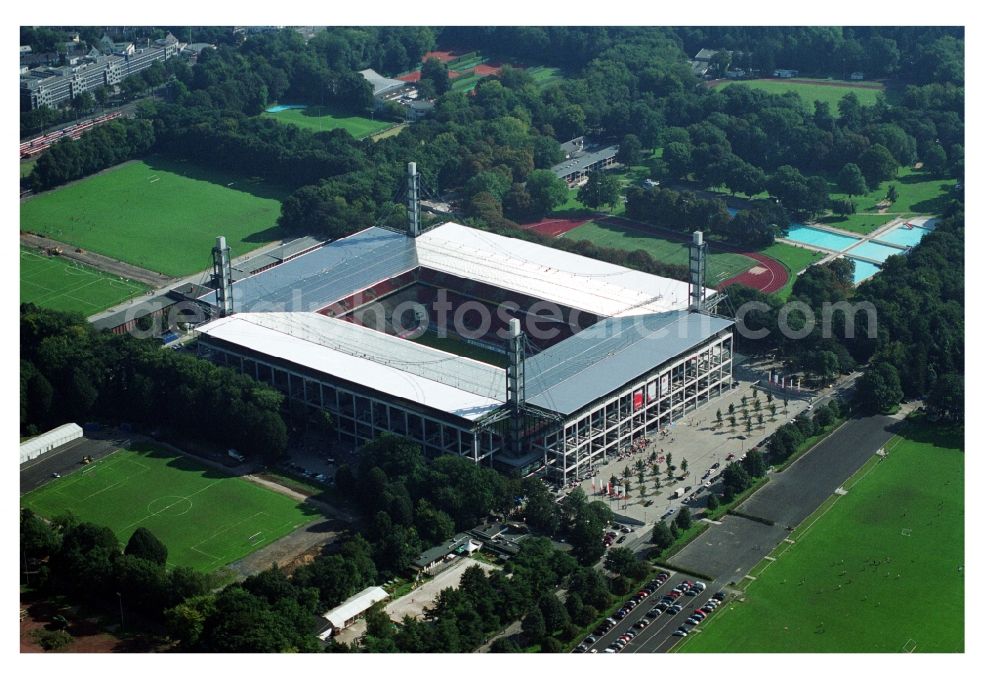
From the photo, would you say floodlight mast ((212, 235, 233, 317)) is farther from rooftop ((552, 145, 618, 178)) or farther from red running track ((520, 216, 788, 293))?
rooftop ((552, 145, 618, 178))

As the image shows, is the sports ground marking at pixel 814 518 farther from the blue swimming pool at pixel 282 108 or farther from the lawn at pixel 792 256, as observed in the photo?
the blue swimming pool at pixel 282 108

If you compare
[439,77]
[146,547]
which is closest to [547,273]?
[146,547]

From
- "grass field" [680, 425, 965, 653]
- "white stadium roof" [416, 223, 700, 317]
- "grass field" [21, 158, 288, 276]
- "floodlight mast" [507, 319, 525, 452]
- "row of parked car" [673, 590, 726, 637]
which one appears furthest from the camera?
"grass field" [21, 158, 288, 276]

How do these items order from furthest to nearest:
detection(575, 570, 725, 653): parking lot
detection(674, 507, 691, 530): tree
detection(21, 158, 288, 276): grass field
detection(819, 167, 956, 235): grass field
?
detection(819, 167, 956, 235): grass field → detection(21, 158, 288, 276): grass field → detection(674, 507, 691, 530): tree → detection(575, 570, 725, 653): parking lot

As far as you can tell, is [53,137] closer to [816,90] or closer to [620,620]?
[816,90]

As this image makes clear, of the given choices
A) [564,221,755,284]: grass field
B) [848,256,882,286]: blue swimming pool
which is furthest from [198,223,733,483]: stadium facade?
[848,256,882,286]: blue swimming pool

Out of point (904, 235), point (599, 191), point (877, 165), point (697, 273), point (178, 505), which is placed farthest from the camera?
point (877, 165)
